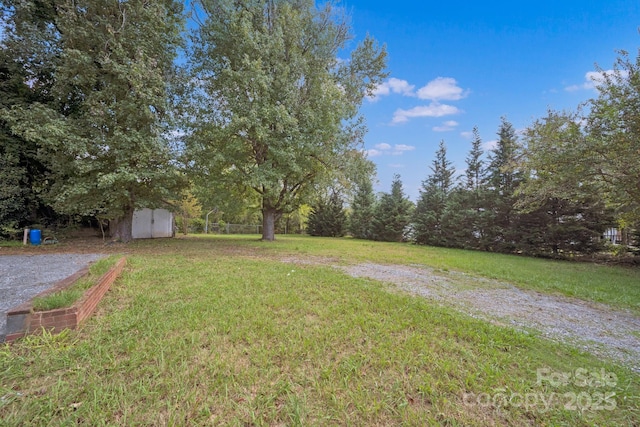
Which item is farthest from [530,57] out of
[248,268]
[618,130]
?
[248,268]

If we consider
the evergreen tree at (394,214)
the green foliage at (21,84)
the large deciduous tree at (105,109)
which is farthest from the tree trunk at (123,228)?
the evergreen tree at (394,214)

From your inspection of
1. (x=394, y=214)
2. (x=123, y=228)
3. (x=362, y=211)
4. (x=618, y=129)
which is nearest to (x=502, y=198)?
(x=394, y=214)

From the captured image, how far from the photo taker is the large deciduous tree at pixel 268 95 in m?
9.53

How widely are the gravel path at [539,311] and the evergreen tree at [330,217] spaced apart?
16680mm

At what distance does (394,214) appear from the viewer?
59.5ft

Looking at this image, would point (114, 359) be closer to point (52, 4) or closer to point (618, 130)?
point (618, 130)

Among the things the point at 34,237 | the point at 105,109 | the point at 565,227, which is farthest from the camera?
the point at 565,227

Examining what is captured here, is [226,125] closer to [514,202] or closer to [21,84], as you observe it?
[21,84]

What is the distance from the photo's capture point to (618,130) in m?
6.20

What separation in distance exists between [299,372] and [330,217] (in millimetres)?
20605

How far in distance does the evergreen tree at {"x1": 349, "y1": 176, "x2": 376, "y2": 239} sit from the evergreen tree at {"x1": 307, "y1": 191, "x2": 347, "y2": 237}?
52.1 inches

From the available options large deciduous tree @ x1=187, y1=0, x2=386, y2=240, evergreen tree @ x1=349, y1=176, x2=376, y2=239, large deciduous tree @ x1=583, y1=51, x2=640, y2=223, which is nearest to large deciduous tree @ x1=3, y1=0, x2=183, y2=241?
large deciduous tree @ x1=187, y1=0, x2=386, y2=240

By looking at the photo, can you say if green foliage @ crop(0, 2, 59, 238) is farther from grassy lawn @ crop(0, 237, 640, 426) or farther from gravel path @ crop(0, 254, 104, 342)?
grassy lawn @ crop(0, 237, 640, 426)

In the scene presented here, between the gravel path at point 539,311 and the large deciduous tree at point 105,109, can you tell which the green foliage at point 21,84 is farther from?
the gravel path at point 539,311
